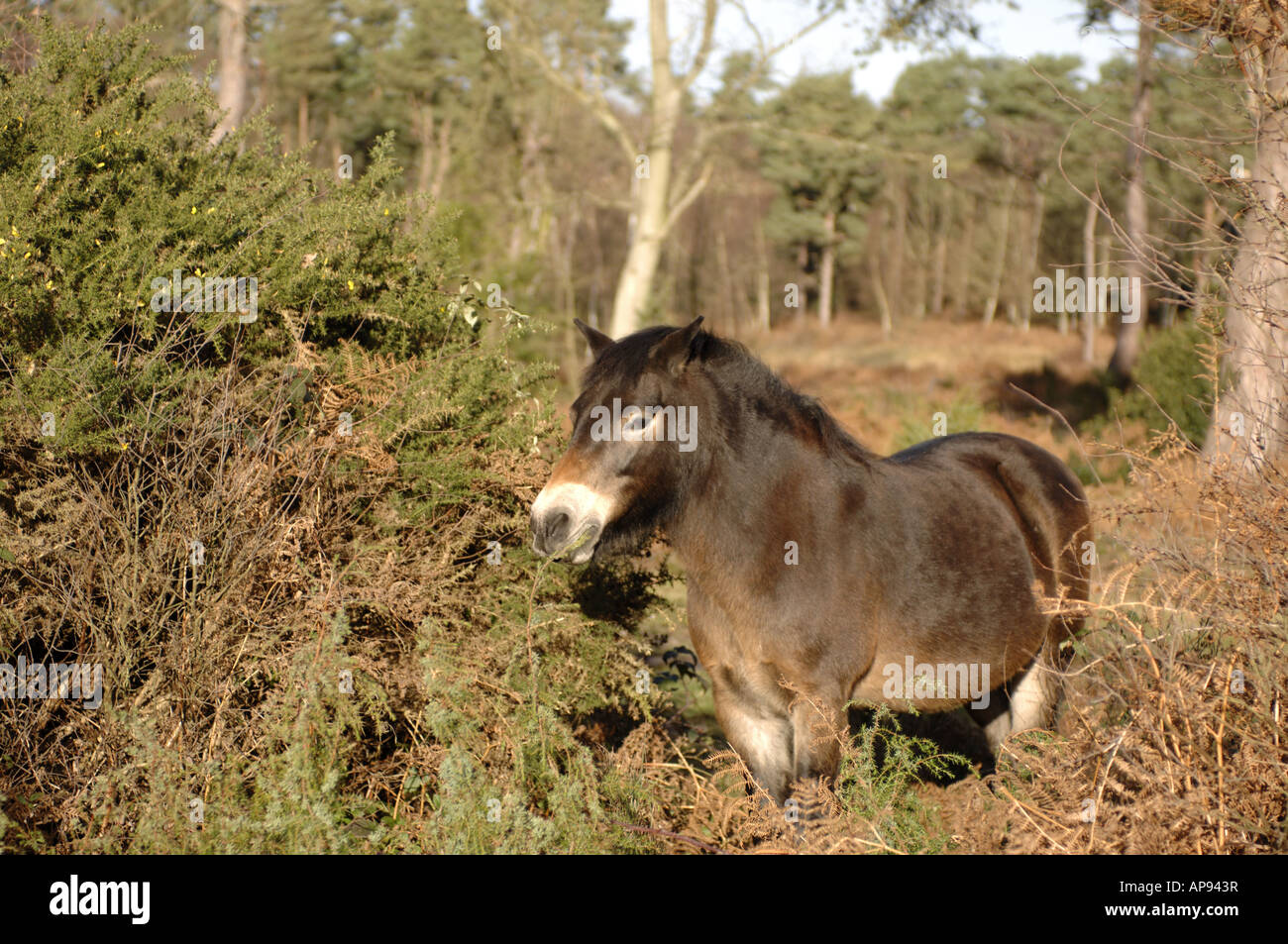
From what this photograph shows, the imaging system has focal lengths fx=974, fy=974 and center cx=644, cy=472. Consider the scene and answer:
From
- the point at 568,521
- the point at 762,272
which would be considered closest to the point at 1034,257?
the point at 762,272

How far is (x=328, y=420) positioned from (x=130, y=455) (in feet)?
2.83

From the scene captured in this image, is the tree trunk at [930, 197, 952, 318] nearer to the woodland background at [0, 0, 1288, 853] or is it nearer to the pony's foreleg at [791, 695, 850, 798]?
the woodland background at [0, 0, 1288, 853]

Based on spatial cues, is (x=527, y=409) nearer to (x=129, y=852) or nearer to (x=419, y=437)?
(x=419, y=437)

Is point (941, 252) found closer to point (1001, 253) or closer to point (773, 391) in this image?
point (1001, 253)

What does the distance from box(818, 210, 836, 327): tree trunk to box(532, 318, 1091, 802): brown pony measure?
160 ft

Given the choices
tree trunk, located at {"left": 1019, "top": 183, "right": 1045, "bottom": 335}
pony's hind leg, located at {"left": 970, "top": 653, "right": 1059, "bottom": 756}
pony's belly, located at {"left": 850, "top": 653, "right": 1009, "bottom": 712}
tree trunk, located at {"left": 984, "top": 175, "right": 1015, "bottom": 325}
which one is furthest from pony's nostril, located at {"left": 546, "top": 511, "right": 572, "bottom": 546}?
tree trunk, located at {"left": 984, "top": 175, "right": 1015, "bottom": 325}

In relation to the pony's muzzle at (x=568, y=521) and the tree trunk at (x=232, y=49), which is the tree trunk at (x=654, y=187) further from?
the pony's muzzle at (x=568, y=521)

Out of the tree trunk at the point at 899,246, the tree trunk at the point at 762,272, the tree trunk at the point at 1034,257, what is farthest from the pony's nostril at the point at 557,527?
the tree trunk at the point at 899,246

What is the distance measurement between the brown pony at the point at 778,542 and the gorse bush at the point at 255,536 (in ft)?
2.49

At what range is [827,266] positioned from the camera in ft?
176

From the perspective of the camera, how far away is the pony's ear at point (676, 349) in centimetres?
400

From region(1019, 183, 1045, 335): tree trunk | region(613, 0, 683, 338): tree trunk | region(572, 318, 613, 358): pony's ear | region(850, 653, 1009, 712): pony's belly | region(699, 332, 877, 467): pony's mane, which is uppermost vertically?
region(1019, 183, 1045, 335): tree trunk

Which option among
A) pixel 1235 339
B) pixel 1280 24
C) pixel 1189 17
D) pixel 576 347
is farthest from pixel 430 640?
pixel 576 347

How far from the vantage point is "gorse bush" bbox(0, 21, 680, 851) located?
3.78 metres
